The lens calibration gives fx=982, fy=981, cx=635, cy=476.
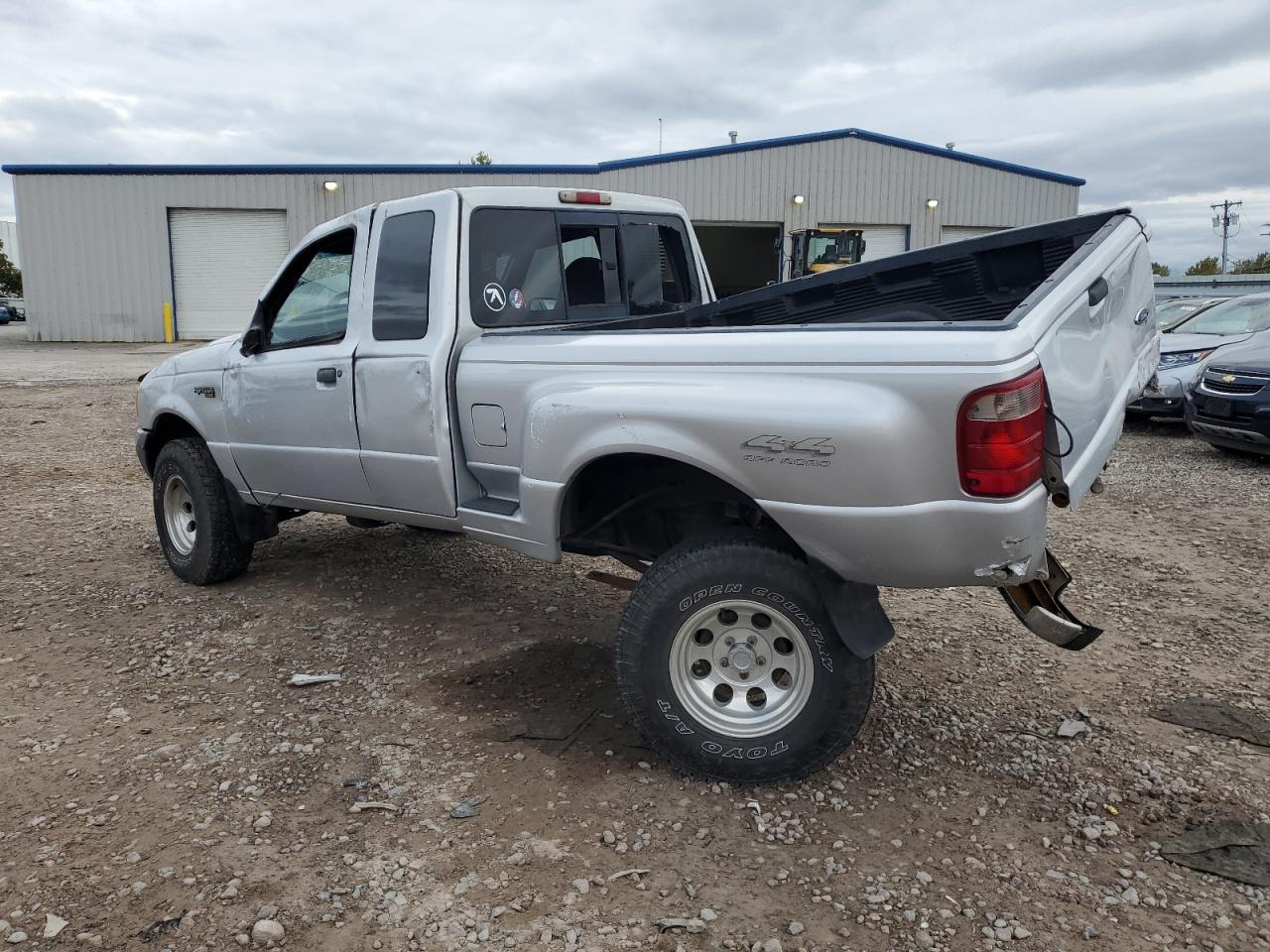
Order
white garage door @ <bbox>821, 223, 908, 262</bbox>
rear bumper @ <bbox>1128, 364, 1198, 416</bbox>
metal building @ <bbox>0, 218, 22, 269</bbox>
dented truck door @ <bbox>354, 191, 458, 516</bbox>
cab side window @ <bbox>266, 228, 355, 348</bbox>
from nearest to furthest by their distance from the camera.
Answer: dented truck door @ <bbox>354, 191, 458, 516</bbox>, cab side window @ <bbox>266, 228, 355, 348</bbox>, rear bumper @ <bbox>1128, 364, 1198, 416</bbox>, white garage door @ <bbox>821, 223, 908, 262</bbox>, metal building @ <bbox>0, 218, 22, 269</bbox>

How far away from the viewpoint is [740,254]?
32.2 m

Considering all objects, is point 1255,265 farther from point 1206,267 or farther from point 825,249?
point 825,249

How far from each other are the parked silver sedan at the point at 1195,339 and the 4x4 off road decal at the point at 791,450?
348 inches

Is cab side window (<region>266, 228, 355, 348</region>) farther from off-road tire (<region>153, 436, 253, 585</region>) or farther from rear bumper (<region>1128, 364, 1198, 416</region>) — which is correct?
rear bumper (<region>1128, 364, 1198, 416</region>)

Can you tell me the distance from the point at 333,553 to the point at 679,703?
3.58 metres

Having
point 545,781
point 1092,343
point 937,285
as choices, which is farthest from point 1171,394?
point 545,781

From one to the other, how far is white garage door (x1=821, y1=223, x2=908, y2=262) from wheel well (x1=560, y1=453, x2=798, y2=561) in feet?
88.1

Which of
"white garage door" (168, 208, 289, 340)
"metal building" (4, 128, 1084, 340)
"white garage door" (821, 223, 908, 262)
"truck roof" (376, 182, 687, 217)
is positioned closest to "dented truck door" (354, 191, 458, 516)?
"truck roof" (376, 182, 687, 217)

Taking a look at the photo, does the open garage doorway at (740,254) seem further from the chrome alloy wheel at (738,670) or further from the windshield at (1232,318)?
the chrome alloy wheel at (738,670)

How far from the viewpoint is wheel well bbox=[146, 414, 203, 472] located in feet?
18.9

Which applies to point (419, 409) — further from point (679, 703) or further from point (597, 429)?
point (679, 703)

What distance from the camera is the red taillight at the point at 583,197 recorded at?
458cm

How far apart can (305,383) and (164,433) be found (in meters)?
1.74

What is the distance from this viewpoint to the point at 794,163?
92.1ft
